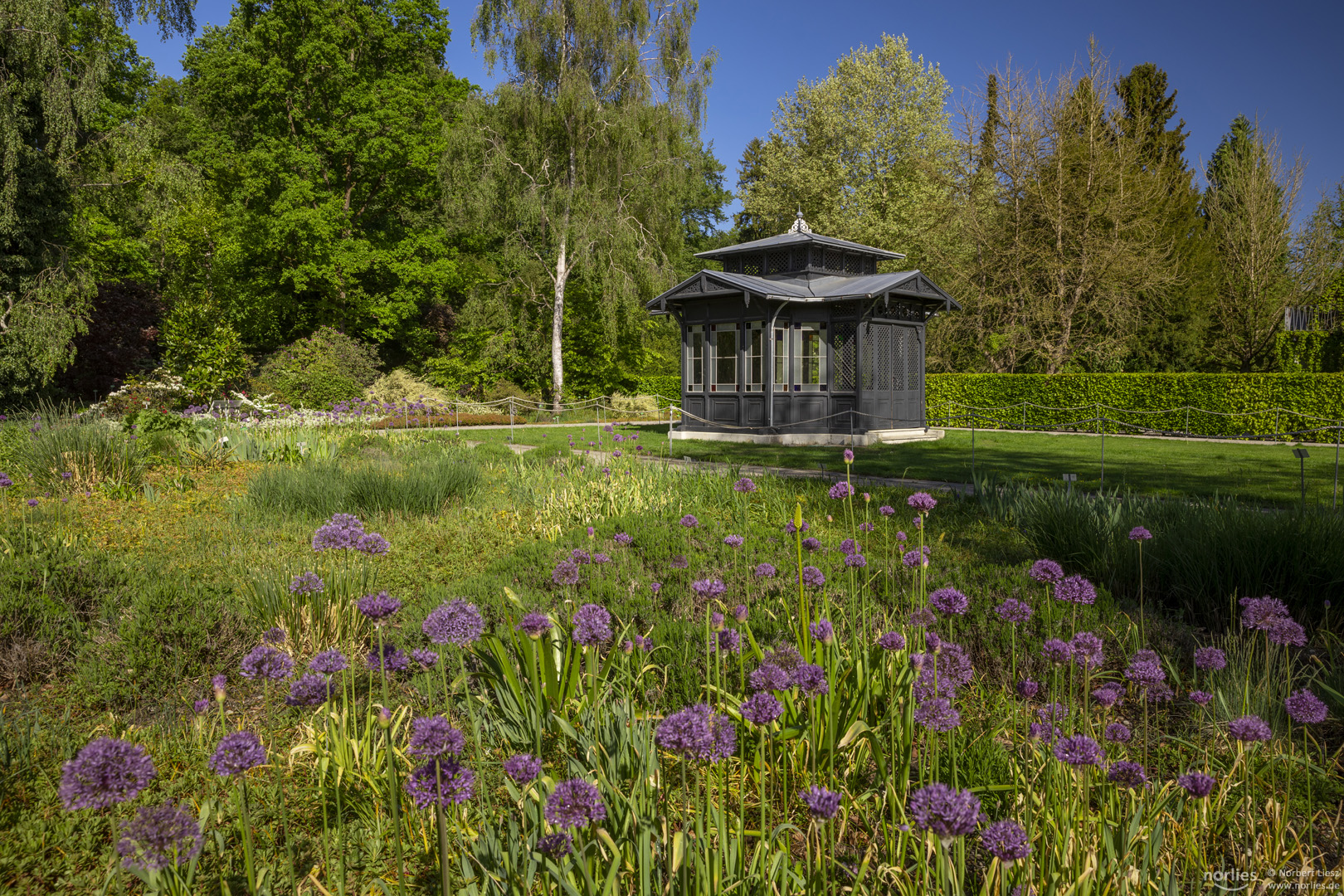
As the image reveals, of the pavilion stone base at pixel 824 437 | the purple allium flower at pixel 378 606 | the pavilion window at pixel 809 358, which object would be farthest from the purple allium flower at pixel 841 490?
the pavilion window at pixel 809 358

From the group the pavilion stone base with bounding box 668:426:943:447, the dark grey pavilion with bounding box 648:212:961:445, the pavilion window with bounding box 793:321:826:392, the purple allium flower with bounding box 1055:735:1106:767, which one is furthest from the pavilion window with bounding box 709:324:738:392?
the purple allium flower with bounding box 1055:735:1106:767

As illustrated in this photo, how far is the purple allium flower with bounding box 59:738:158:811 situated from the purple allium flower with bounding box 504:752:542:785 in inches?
26.3

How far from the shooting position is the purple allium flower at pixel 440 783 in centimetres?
139

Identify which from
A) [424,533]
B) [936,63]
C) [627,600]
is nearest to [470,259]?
[936,63]

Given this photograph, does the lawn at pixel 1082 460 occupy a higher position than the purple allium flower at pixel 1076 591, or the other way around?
the purple allium flower at pixel 1076 591

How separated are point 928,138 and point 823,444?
70.2 feet

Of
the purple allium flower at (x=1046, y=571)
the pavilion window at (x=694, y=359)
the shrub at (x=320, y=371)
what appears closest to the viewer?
the purple allium flower at (x=1046, y=571)

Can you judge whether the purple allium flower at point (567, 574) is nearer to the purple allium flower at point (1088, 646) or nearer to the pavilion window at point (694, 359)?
the purple allium flower at point (1088, 646)

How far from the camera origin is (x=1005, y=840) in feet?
4.66

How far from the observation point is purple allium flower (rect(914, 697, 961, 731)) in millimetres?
1829

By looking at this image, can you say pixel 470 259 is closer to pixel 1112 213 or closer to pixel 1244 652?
pixel 1112 213

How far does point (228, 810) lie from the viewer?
2.43 metres

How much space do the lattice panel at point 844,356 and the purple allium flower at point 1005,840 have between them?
16284mm

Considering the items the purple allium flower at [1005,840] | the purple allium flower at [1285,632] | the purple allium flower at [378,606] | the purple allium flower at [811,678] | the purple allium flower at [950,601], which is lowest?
the purple allium flower at [1005,840]
